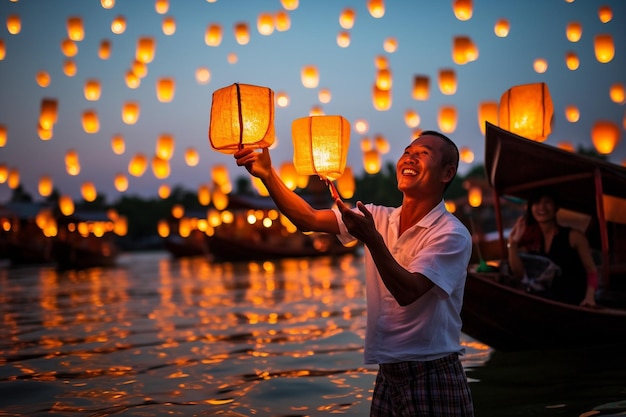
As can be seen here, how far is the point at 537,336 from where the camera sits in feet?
19.4

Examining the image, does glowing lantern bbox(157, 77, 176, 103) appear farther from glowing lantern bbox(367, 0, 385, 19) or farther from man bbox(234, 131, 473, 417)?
man bbox(234, 131, 473, 417)

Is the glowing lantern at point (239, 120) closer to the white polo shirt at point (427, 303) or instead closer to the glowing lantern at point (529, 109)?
the white polo shirt at point (427, 303)

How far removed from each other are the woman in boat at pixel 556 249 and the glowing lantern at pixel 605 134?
20.0 feet

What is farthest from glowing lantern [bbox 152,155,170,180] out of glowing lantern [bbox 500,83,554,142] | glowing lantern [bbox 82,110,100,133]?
glowing lantern [bbox 500,83,554,142]

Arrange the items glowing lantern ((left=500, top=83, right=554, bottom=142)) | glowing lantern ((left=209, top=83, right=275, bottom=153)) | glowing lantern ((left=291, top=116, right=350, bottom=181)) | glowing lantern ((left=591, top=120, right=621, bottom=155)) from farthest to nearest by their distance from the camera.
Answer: glowing lantern ((left=591, top=120, right=621, bottom=155)), glowing lantern ((left=500, top=83, right=554, bottom=142)), glowing lantern ((left=291, top=116, right=350, bottom=181)), glowing lantern ((left=209, top=83, right=275, bottom=153))

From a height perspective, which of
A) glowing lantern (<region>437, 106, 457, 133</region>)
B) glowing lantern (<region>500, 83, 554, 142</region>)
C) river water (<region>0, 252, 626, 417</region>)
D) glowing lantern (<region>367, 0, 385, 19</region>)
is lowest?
river water (<region>0, 252, 626, 417</region>)

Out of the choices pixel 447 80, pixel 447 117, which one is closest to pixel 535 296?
pixel 447 80

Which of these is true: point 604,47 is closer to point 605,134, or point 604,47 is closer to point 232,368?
point 605,134

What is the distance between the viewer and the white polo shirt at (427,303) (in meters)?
2.10

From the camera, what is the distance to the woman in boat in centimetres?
557

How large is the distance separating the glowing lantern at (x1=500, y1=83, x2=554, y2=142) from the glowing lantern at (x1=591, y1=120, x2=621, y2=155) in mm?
4946

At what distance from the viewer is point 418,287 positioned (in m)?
2.02

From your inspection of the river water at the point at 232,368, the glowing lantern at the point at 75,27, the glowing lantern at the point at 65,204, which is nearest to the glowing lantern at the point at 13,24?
the glowing lantern at the point at 75,27

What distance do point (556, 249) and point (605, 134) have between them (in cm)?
648
